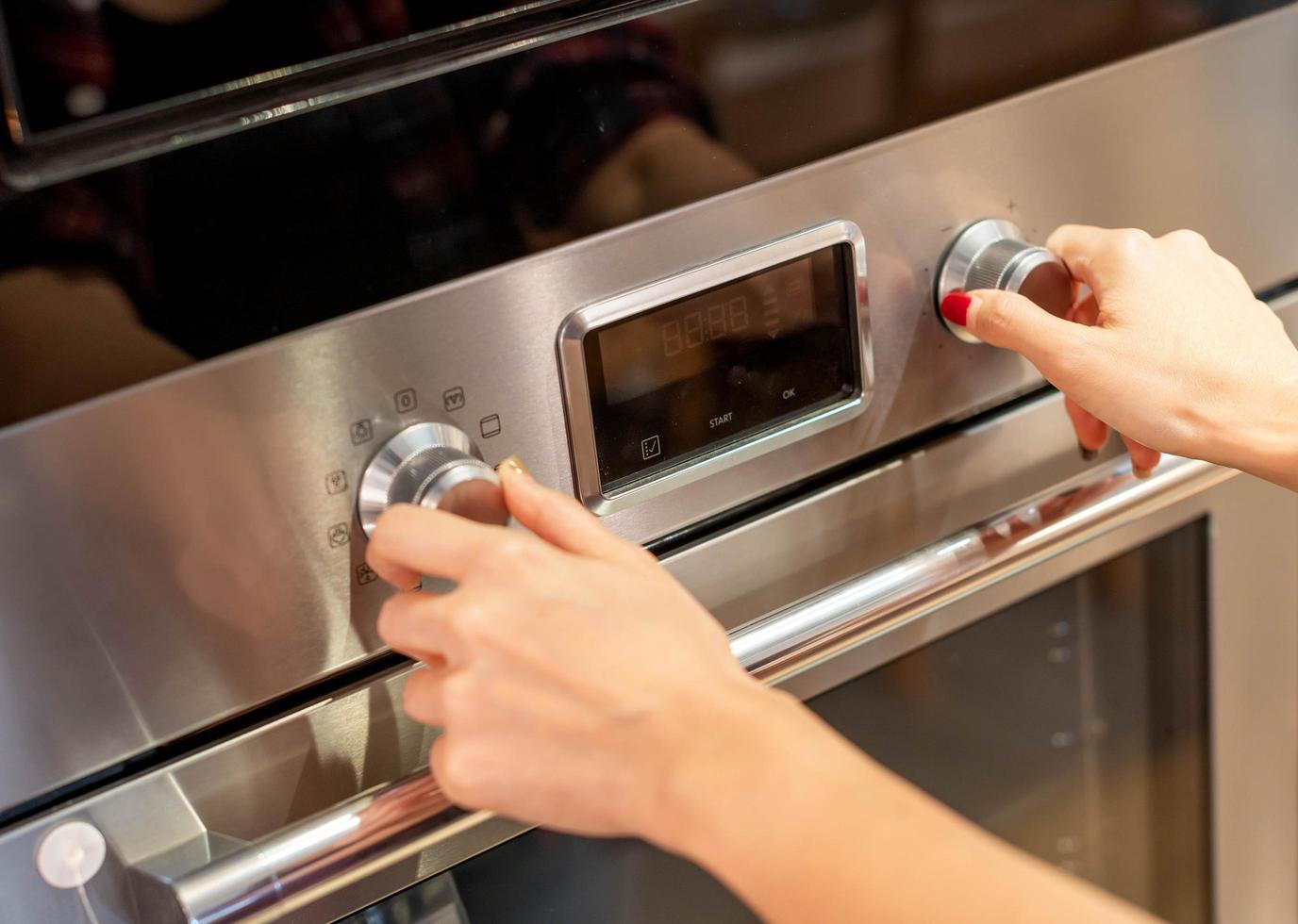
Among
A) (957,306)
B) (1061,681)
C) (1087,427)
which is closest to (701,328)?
(957,306)

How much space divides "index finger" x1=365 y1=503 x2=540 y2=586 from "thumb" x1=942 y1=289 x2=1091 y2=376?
0.76 feet

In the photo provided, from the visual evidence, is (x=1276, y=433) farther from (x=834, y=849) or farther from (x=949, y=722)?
(x=834, y=849)

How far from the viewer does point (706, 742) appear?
1.12ft

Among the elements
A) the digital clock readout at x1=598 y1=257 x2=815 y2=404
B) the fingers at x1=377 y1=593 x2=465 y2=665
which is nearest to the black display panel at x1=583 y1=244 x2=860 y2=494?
the digital clock readout at x1=598 y1=257 x2=815 y2=404

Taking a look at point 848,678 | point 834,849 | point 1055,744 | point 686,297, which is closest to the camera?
point 834,849

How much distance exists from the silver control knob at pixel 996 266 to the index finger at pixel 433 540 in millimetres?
247

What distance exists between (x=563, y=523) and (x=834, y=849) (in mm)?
128

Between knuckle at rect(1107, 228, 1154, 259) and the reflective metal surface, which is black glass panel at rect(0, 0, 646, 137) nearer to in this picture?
the reflective metal surface

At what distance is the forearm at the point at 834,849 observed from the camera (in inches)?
12.9

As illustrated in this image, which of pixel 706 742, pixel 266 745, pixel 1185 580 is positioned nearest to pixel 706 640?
pixel 706 742

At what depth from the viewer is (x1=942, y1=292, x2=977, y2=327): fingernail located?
0.50m

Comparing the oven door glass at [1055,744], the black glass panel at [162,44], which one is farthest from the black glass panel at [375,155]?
the oven door glass at [1055,744]

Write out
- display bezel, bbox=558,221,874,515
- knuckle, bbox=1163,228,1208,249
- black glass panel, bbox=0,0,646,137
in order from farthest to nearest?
knuckle, bbox=1163,228,1208,249
display bezel, bbox=558,221,874,515
black glass panel, bbox=0,0,646,137

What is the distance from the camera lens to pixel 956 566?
0.52 m
